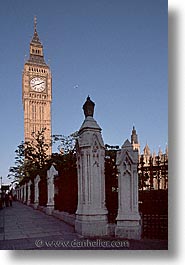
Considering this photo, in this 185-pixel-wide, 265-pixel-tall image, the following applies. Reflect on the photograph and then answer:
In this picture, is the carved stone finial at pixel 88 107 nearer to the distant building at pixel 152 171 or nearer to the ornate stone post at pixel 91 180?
the ornate stone post at pixel 91 180

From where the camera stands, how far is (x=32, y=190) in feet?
33.9

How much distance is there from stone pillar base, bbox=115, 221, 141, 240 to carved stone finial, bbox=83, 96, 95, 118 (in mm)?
1656

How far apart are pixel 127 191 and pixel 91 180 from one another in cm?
54

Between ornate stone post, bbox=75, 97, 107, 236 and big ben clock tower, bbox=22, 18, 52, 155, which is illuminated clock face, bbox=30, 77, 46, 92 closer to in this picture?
big ben clock tower, bbox=22, 18, 52, 155

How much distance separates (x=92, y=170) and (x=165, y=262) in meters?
1.56

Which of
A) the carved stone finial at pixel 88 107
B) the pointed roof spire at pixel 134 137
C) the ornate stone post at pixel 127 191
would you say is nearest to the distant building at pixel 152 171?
the pointed roof spire at pixel 134 137

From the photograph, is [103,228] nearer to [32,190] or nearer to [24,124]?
[24,124]

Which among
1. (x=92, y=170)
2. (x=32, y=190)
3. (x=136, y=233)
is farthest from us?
(x=32, y=190)

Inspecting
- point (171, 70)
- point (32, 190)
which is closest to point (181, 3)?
point (171, 70)

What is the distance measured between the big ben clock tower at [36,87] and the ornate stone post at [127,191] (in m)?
1.39

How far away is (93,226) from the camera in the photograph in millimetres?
4547

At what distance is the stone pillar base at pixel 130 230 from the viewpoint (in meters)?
4.36

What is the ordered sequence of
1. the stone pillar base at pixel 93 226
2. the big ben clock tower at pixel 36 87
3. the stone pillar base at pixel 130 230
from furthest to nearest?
the big ben clock tower at pixel 36 87 < the stone pillar base at pixel 93 226 < the stone pillar base at pixel 130 230

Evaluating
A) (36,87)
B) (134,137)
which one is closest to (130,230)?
(134,137)
